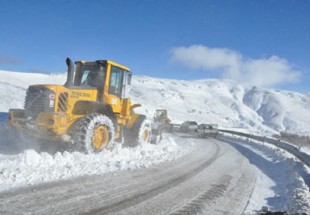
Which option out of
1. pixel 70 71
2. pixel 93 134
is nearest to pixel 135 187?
pixel 93 134

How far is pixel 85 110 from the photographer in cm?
1286

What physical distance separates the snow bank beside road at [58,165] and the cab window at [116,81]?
242 cm

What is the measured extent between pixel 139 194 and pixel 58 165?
10.6ft

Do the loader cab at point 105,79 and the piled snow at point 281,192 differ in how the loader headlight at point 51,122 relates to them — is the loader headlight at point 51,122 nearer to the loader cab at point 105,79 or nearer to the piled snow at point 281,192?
the loader cab at point 105,79

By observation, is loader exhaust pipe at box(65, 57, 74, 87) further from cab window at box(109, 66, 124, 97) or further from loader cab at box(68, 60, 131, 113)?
cab window at box(109, 66, 124, 97)

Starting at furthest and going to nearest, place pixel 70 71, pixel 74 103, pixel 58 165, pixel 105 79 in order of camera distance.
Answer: pixel 105 79, pixel 70 71, pixel 74 103, pixel 58 165

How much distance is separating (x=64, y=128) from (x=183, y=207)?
6122mm

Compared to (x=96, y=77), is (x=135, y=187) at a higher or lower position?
lower

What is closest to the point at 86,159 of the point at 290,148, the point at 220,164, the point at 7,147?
the point at 7,147

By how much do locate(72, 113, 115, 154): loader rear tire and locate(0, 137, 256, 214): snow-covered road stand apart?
2.39 meters

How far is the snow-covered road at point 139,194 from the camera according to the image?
622cm

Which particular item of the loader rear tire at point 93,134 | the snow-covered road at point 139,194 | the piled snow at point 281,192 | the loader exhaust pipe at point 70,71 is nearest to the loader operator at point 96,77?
the loader exhaust pipe at point 70,71

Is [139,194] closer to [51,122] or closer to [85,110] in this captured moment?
[51,122]

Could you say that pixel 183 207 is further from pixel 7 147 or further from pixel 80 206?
pixel 7 147
